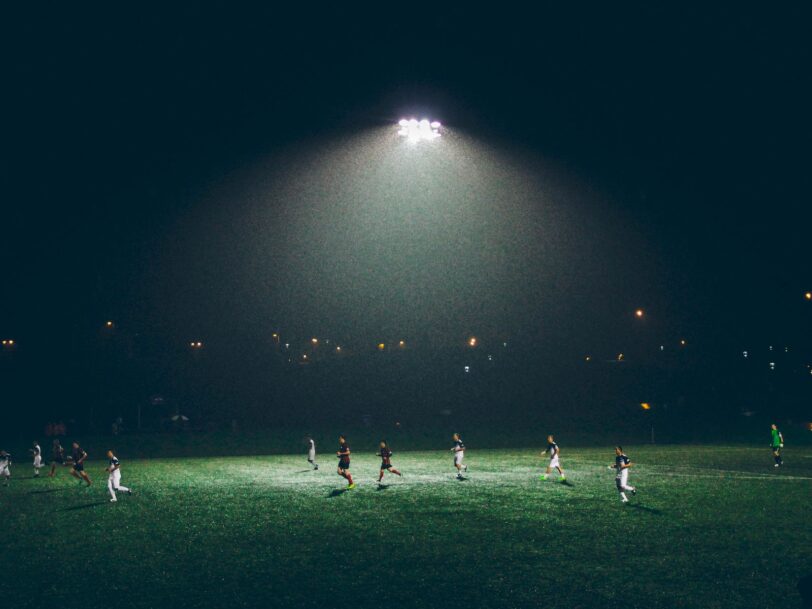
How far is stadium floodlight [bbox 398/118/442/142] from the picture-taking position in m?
33.3

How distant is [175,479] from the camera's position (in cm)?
3281

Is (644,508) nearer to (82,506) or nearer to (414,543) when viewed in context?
(414,543)

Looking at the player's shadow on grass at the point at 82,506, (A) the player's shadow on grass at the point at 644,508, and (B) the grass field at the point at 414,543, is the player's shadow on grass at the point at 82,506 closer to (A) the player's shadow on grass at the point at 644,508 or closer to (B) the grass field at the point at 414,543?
(B) the grass field at the point at 414,543

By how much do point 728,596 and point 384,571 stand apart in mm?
6707

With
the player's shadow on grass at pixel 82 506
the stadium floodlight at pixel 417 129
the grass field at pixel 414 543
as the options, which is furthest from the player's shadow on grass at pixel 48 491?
the stadium floodlight at pixel 417 129

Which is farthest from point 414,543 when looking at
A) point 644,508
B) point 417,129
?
point 417,129

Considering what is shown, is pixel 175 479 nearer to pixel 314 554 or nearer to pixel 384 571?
pixel 314 554

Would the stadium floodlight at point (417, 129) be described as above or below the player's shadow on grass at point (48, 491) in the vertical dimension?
above

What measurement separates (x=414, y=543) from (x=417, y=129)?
21722mm

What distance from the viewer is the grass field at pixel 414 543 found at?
1318 cm

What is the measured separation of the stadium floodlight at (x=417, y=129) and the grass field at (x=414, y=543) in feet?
53.4

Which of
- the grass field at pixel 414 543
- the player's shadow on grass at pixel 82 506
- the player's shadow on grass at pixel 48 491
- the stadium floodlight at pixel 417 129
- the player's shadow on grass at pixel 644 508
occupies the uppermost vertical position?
the stadium floodlight at pixel 417 129

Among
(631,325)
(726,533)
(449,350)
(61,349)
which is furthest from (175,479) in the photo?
(631,325)

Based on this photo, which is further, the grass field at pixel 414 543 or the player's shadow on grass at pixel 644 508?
the player's shadow on grass at pixel 644 508
